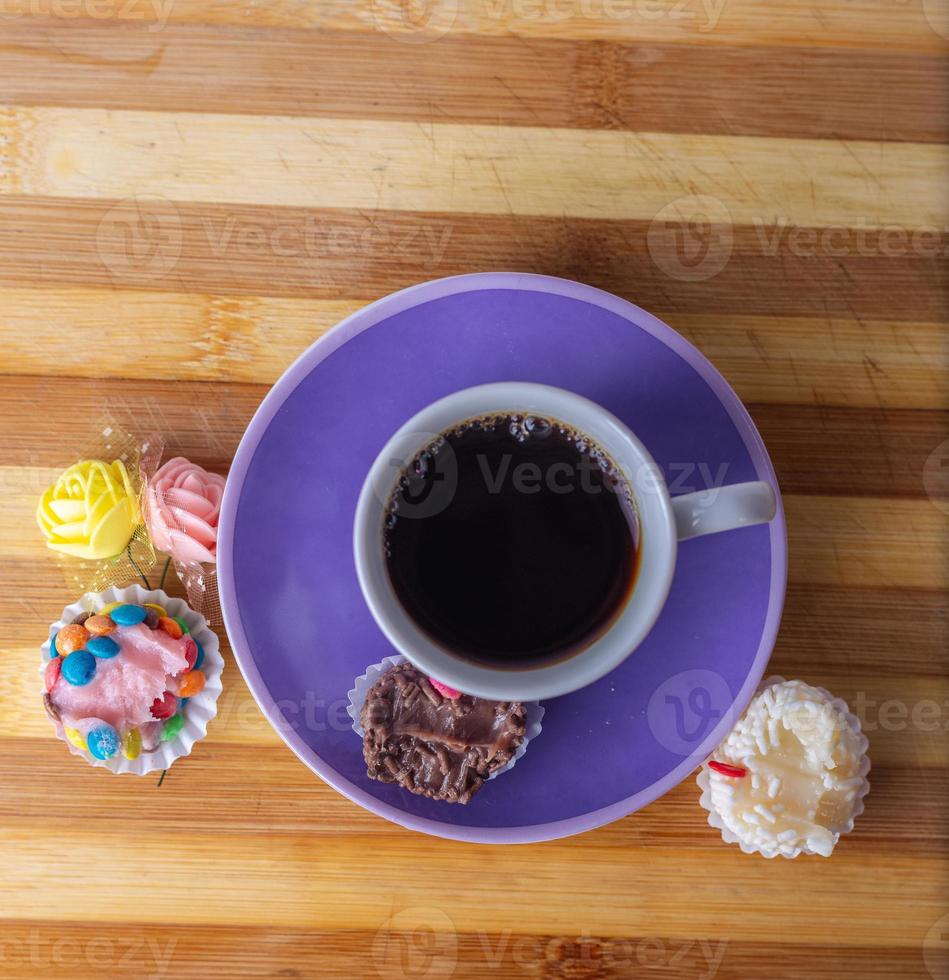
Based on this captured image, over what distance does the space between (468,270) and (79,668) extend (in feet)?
2.05

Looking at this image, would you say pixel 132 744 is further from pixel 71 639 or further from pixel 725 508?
pixel 725 508

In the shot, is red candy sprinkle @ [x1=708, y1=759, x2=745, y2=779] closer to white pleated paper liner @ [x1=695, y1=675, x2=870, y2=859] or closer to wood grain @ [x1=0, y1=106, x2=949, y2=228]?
white pleated paper liner @ [x1=695, y1=675, x2=870, y2=859]

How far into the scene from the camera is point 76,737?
980 mm

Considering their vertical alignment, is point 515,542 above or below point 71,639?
above

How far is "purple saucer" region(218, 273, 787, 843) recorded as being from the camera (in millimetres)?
852

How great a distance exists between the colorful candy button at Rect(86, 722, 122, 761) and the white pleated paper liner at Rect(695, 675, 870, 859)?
66 cm

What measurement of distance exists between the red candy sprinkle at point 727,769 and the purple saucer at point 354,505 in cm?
13

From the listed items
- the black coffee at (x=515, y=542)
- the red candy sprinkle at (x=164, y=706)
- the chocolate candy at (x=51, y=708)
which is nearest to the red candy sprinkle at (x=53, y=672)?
the chocolate candy at (x=51, y=708)

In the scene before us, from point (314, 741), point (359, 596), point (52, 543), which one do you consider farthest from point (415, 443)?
point (52, 543)

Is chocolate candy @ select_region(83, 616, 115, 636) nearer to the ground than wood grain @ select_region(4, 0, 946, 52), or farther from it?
nearer to the ground

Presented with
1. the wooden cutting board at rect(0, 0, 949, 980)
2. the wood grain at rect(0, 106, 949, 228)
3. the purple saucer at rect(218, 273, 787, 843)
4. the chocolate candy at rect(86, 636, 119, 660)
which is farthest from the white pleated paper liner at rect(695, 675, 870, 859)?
the chocolate candy at rect(86, 636, 119, 660)

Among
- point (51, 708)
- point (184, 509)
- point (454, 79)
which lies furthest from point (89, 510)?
point (454, 79)

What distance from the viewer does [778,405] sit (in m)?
1.06

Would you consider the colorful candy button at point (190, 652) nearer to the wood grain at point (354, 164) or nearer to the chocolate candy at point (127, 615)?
the chocolate candy at point (127, 615)
